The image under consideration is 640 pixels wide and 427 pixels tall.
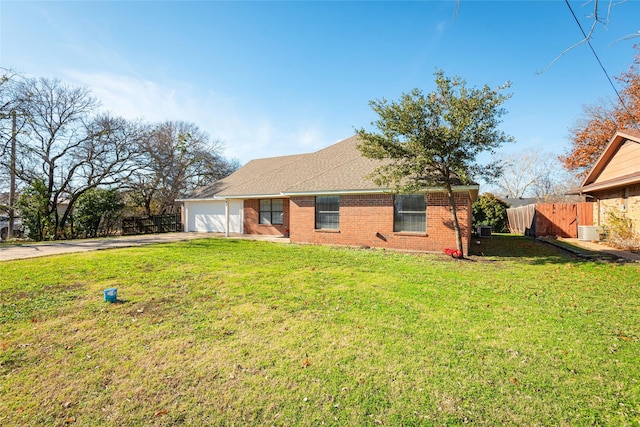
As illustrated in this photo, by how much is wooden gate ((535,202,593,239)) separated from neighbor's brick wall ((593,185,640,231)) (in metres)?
0.59

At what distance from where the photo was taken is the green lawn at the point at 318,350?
2.56m

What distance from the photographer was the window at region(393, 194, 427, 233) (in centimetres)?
1123

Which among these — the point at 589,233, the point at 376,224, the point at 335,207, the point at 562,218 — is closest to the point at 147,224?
the point at 335,207

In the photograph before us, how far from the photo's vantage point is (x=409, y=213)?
450 inches

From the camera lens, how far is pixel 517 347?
12.0ft

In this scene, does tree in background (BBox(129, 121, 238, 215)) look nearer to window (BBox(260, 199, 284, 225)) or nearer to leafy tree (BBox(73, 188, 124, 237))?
leafy tree (BBox(73, 188, 124, 237))

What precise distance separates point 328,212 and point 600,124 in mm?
24827

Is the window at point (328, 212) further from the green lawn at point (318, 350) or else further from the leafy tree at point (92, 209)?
the leafy tree at point (92, 209)

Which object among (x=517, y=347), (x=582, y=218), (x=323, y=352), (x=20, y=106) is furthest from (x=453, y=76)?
(x=20, y=106)

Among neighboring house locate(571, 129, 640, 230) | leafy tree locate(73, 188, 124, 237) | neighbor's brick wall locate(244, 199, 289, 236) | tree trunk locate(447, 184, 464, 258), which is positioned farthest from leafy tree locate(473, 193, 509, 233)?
leafy tree locate(73, 188, 124, 237)

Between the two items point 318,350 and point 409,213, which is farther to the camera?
point 409,213

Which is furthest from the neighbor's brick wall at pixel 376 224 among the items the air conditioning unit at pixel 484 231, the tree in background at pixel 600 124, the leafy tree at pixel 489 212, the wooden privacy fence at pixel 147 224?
the tree in background at pixel 600 124

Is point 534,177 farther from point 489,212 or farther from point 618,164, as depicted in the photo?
point 618,164

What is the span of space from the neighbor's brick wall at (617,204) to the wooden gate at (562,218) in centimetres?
59
